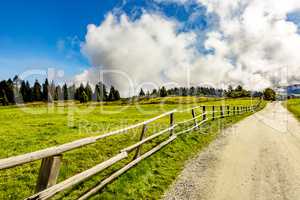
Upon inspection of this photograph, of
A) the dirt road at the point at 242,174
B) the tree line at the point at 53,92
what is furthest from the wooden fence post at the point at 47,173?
the tree line at the point at 53,92

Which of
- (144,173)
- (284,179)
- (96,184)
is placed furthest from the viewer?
(144,173)

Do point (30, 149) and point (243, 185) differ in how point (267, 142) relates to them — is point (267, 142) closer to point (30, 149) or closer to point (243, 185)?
point (243, 185)

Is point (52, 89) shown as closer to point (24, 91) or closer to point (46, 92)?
point (46, 92)

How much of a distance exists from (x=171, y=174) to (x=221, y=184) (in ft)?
5.15

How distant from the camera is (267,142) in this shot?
12711 mm

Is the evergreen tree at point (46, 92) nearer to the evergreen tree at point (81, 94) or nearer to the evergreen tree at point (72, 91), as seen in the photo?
the evergreen tree at point (72, 91)

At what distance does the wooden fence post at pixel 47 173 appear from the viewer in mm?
4453

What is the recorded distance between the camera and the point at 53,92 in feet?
394

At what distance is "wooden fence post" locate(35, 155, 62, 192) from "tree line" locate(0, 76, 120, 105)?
111 metres

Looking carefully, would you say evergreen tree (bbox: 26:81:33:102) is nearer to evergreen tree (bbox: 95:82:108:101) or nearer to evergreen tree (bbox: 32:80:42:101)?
evergreen tree (bbox: 32:80:42:101)

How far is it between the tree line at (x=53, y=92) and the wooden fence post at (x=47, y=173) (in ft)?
364

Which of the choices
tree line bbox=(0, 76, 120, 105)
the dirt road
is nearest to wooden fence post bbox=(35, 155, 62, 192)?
the dirt road

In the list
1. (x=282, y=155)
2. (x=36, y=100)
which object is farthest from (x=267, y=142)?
(x=36, y=100)

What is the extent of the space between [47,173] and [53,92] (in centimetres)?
12360
